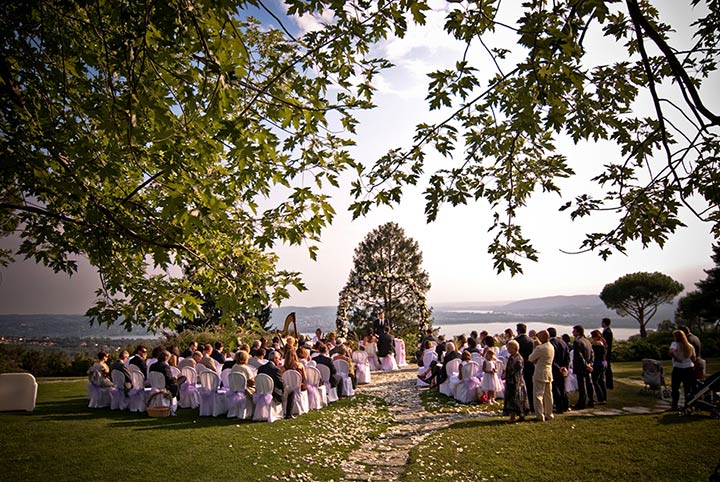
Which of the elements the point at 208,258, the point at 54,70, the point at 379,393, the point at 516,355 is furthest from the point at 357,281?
the point at 54,70

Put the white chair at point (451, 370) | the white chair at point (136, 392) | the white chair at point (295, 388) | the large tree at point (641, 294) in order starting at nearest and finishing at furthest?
the white chair at point (295, 388) → the white chair at point (136, 392) → the white chair at point (451, 370) → the large tree at point (641, 294)

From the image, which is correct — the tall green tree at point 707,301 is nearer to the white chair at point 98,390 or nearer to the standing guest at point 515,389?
the standing guest at point 515,389

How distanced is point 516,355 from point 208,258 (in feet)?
24.1

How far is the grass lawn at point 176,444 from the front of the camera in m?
6.34

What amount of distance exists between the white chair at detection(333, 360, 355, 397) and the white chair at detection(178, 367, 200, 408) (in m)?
4.37

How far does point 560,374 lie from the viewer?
10297 mm

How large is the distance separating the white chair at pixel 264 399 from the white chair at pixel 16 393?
20.0 feet

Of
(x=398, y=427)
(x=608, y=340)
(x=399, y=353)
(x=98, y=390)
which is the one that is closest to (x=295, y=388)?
(x=398, y=427)

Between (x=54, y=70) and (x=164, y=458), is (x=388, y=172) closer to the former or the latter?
(x=54, y=70)

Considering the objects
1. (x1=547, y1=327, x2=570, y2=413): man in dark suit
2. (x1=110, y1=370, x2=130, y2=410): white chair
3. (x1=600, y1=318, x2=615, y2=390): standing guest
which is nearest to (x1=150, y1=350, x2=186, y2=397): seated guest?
(x1=110, y1=370, x2=130, y2=410): white chair

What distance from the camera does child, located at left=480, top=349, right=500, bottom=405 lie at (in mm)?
11469

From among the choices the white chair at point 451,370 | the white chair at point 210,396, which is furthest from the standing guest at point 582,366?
the white chair at point 210,396

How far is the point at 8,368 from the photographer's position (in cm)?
1714

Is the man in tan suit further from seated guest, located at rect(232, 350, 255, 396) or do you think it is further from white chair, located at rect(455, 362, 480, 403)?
seated guest, located at rect(232, 350, 255, 396)
